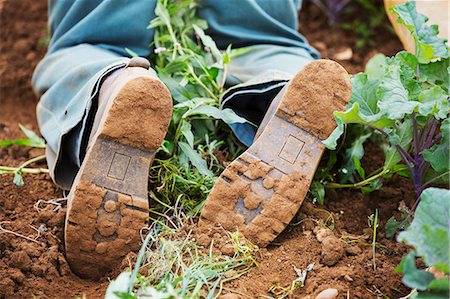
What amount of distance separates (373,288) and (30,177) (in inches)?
34.2

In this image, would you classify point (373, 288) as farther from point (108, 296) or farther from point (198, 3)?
point (198, 3)

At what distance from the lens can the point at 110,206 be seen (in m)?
1.48

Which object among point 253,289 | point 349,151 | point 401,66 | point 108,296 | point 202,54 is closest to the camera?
point 108,296

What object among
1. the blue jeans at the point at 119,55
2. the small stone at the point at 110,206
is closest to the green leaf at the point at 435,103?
the blue jeans at the point at 119,55

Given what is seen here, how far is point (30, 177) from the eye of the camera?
5.93ft

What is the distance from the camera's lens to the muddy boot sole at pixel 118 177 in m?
1.45

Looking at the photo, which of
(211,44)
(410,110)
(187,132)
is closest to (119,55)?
(211,44)

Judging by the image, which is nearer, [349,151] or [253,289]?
[253,289]

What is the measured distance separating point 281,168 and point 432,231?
0.41 meters

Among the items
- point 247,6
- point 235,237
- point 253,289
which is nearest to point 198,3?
point 247,6

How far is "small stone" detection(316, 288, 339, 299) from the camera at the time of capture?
4.48 ft

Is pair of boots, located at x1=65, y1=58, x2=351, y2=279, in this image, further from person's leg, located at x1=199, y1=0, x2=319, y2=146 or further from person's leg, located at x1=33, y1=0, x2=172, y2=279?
person's leg, located at x1=199, y1=0, x2=319, y2=146

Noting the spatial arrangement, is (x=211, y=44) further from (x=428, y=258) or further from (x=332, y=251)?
(x=428, y=258)

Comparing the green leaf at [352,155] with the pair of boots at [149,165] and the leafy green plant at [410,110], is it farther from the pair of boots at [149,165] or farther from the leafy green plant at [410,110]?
the pair of boots at [149,165]
